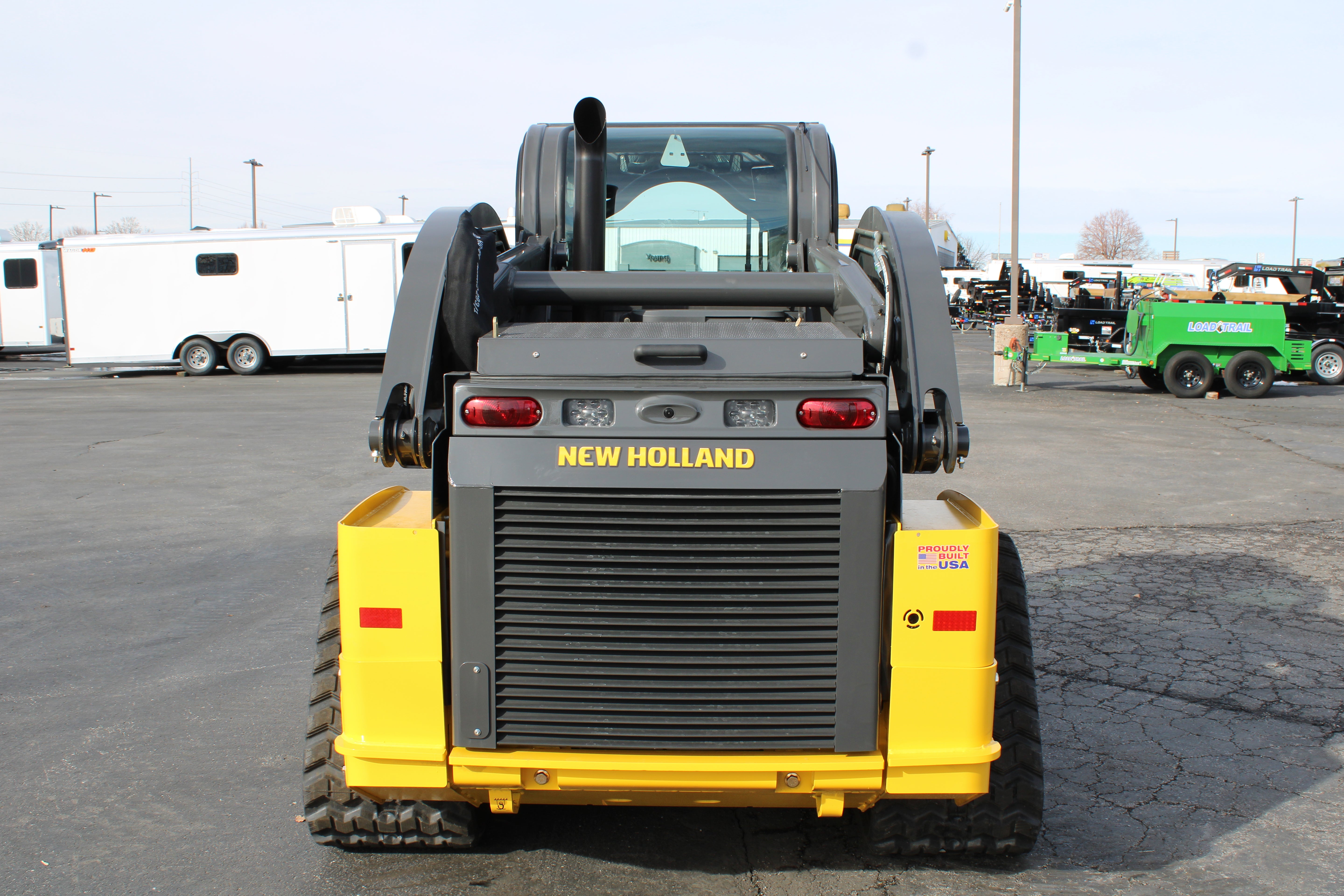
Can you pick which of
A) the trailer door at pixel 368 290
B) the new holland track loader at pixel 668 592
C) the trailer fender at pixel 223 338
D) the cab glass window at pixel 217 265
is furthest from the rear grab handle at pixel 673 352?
the cab glass window at pixel 217 265

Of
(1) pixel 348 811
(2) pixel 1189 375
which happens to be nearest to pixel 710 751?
(1) pixel 348 811

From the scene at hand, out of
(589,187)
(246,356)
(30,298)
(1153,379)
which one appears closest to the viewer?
(589,187)

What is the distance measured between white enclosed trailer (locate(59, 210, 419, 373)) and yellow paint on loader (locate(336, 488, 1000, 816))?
765 inches

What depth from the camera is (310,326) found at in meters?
22.0

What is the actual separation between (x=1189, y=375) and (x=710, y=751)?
60.8 feet

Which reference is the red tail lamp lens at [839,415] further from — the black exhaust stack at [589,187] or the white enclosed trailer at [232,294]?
the white enclosed trailer at [232,294]

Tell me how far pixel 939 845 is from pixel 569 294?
2.18 meters

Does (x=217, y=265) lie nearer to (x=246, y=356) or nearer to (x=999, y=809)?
(x=246, y=356)

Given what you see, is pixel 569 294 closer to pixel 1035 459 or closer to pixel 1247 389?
pixel 1035 459

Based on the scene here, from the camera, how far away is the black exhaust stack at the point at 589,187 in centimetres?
373

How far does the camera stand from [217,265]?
72.4ft

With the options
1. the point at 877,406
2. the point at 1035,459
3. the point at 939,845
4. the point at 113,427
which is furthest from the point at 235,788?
the point at 113,427

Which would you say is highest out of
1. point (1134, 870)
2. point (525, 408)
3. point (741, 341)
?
point (741, 341)

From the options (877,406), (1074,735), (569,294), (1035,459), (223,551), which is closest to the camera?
(877,406)
